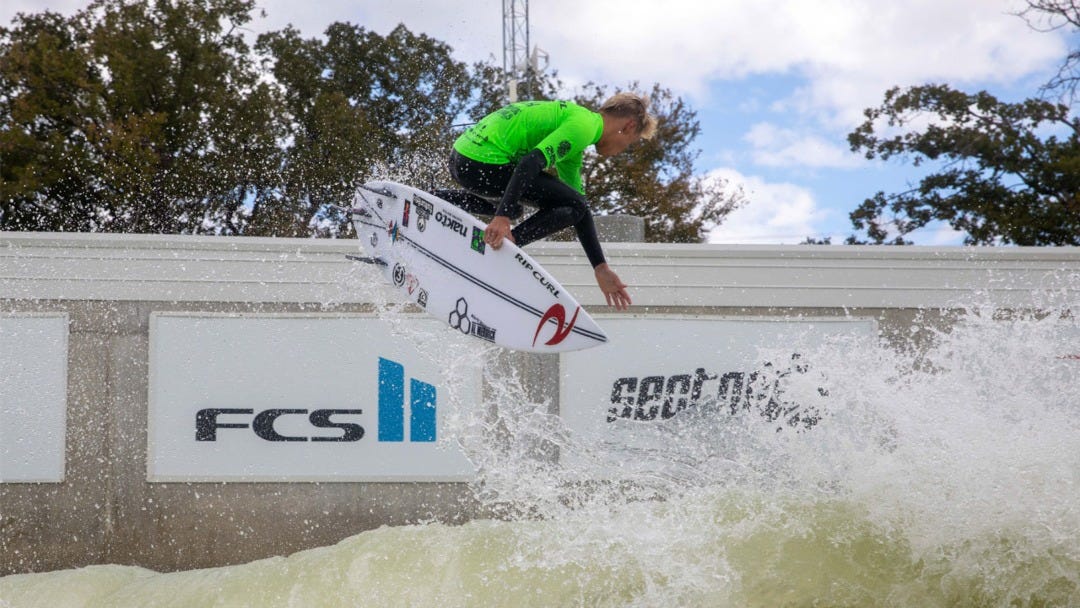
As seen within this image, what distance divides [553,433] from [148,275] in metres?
2.93

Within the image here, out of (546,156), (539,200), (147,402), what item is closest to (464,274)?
(539,200)

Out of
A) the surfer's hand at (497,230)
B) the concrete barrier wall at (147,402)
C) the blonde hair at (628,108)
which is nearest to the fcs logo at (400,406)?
the concrete barrier wall at (147,402)

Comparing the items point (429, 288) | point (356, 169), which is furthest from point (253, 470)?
point (356, 169)

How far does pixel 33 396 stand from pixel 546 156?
4268 millimetres

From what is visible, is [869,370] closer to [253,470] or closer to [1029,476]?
[1029,476]

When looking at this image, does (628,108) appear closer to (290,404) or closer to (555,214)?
(555,214)

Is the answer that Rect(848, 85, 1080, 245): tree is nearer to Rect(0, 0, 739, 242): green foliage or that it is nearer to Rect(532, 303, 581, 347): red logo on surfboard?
Rect(0, 0, 739, 242): green foliage

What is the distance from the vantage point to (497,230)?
172 inches

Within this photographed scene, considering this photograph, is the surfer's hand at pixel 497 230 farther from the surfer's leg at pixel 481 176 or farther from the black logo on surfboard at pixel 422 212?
the black logo on surfboard at pixel 422 212

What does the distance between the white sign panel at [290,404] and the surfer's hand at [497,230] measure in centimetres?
228

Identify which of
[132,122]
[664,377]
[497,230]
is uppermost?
[132,122]

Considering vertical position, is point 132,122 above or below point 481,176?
above

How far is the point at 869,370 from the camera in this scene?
6.56 metres

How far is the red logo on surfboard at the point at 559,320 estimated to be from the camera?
14.6ft
